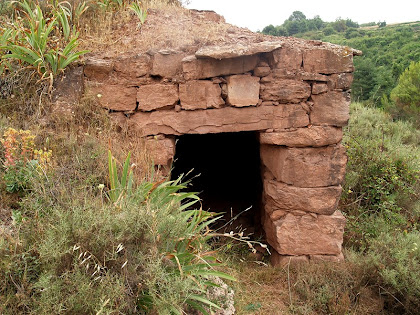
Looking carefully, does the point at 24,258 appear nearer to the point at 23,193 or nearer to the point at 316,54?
the point at 23,193

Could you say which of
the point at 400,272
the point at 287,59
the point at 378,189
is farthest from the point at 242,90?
the point at 378,189

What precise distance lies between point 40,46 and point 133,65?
0.99m

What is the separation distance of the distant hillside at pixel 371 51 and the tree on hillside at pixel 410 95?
60 centimetres

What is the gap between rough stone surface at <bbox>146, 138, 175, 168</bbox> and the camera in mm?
4254

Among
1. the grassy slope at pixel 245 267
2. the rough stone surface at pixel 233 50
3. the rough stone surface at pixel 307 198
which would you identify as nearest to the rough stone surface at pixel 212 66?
the rough stone surface at pixel 233 50

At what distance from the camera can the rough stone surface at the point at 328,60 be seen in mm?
4207

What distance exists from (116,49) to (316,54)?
2330 millimetres

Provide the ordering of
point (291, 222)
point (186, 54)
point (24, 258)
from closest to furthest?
1. point (24, 258)
2. point (186, 54)
3. point (291, 222)

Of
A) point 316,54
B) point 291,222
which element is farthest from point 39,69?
point 291,222

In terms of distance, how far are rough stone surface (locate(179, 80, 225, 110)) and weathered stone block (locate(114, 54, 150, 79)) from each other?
462 millimetres

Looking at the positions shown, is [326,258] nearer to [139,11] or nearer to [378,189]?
[378,189]

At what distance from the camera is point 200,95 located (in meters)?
4.18

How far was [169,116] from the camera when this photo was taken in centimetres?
425

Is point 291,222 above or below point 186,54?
below
